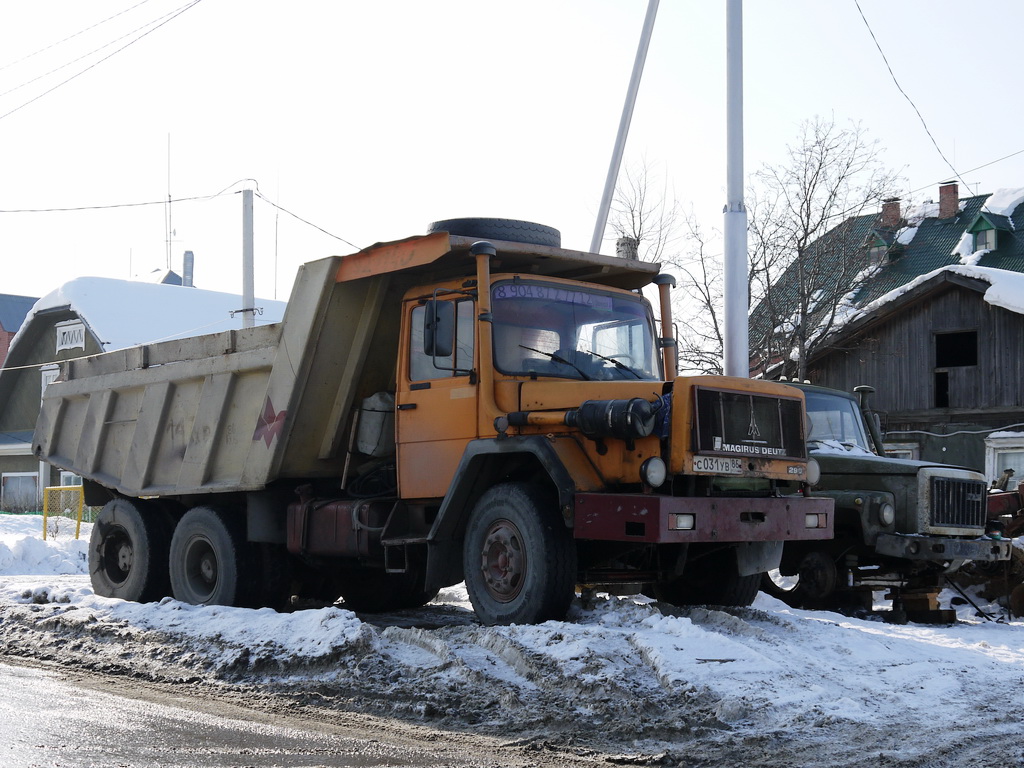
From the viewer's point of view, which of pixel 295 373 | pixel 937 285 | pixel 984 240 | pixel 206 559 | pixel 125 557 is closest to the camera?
pixel 295 373

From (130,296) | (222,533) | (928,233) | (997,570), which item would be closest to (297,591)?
(222,533)

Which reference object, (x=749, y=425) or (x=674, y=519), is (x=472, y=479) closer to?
(x=674, y=519)

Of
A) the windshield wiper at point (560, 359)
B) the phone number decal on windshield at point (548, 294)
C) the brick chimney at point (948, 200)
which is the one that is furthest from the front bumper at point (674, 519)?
the brick chimney at point (948, 200)

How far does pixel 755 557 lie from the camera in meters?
8.69

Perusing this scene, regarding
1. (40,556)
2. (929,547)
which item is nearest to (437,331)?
(929,547)

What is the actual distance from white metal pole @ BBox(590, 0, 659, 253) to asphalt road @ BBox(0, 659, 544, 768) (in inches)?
435

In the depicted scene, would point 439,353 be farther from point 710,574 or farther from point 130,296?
point 130,296

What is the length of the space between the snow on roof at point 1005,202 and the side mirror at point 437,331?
27.2 meters

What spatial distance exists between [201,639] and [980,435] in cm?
2204

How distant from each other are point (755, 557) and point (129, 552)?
A: 6.28 meters

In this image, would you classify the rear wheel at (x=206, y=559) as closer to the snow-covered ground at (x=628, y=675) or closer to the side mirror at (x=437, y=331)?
the snow-covered ground at (x=628, y=675)

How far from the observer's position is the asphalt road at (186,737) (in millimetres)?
5133

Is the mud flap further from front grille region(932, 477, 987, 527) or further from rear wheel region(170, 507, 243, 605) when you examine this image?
rear wheel region(170, 507, 243, 605)

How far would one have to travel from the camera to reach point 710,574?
937cm
